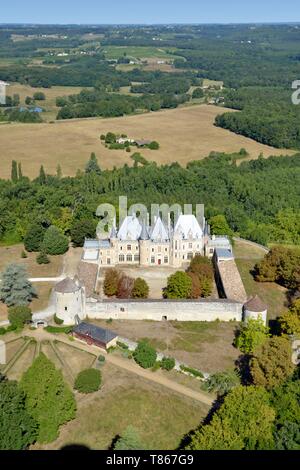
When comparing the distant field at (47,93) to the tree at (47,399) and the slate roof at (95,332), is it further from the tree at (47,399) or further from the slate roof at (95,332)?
the tree at (47,399)

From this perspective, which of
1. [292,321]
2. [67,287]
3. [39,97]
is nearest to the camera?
[292,321]

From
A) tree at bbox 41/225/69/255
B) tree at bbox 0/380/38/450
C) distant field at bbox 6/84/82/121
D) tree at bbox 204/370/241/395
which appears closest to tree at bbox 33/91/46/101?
distant field at bbox 6/84/82/121

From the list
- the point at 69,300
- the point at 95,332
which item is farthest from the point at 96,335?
the point at 69,300

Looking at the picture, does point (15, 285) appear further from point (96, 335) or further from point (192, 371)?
point (192, 371)

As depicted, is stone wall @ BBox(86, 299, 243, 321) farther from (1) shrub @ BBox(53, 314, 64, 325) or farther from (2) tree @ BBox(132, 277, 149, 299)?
(1) shrub @ BBox(53, 314, 64, 325)

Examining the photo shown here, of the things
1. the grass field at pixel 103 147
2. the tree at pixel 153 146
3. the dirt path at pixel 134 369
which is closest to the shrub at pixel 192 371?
the dirt path at pixel 134 369

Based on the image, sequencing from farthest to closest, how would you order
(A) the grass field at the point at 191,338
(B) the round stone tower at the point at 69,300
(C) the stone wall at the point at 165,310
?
(C) the stone wall at the point at 165,310
(B) the round stone tower at the point at 69,300
(A) the grass field at the point at 191,338

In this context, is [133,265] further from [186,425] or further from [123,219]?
[186,425]
